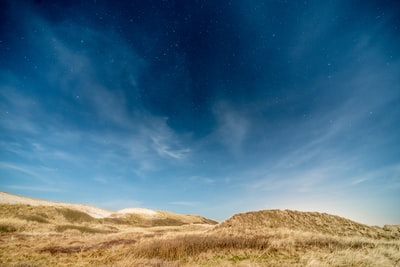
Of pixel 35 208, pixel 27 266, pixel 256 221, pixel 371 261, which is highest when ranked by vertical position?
pixel 35 208

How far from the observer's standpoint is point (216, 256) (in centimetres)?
1035

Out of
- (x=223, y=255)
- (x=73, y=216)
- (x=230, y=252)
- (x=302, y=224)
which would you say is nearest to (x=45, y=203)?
(x=73, y=216)

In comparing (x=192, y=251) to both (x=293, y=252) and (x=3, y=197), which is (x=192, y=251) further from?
(x=3, y=197)

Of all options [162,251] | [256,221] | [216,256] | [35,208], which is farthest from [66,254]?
[35,208]

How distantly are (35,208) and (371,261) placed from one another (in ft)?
176

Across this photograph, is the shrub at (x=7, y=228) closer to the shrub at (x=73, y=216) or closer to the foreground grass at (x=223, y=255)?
the foreground grass at (x=223, y=255)

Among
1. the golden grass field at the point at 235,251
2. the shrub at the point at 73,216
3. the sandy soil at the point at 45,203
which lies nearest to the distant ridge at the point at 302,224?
the golden grass field at the point at 235,251

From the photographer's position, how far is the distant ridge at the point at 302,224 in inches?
734

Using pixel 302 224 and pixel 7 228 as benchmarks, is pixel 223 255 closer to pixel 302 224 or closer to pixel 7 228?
pixel 302 224

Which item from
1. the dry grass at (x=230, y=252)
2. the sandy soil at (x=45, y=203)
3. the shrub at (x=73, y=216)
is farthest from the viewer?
the sandy soil at (x=45, y=203)

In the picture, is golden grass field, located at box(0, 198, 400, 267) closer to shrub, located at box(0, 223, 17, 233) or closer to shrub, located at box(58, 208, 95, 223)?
shrub, located at box(0, 223, 17, 233)

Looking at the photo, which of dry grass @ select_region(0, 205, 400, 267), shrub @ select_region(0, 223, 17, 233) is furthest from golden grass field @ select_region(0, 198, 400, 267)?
shrub @ select_region(0, 223, 17, 233)

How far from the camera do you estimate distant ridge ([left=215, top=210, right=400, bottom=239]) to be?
18.6m

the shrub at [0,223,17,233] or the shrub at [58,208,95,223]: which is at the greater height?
the shrub at [58,208,95,223]
